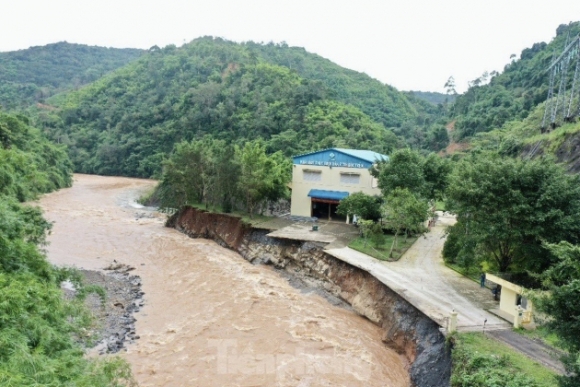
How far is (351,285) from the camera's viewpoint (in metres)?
21.3

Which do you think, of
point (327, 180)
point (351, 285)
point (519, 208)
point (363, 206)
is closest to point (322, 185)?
point (327, 180)

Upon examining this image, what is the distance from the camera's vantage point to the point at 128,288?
2327cm

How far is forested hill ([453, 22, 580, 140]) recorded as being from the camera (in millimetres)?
58062

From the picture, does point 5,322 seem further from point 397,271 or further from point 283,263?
point 283,263

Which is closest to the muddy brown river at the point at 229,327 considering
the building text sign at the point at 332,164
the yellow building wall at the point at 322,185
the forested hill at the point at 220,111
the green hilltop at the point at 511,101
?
the yellow building wall at the point at 322,185

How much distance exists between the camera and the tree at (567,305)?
898 cm

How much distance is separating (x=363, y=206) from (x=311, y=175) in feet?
19.7

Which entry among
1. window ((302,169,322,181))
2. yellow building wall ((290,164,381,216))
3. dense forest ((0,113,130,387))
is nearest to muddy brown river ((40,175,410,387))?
dense forest ((0,113,130,387))

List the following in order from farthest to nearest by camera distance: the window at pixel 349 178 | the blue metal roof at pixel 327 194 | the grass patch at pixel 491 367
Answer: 1. the blue metal roof at pixel 327 194
2. the window at pixel 349 178
3. the grass patch at pixel 491 367

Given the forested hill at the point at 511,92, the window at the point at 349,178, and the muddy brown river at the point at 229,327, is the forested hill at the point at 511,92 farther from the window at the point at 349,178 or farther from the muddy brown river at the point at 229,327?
the muddy brown river at the point at 229,327

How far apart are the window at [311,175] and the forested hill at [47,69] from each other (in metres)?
89.6

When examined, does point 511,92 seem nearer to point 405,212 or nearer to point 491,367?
point 405,212

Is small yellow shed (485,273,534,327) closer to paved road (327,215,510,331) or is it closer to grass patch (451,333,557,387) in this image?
paved road (327,215,510,331)

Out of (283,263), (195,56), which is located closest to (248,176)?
(283,263)
